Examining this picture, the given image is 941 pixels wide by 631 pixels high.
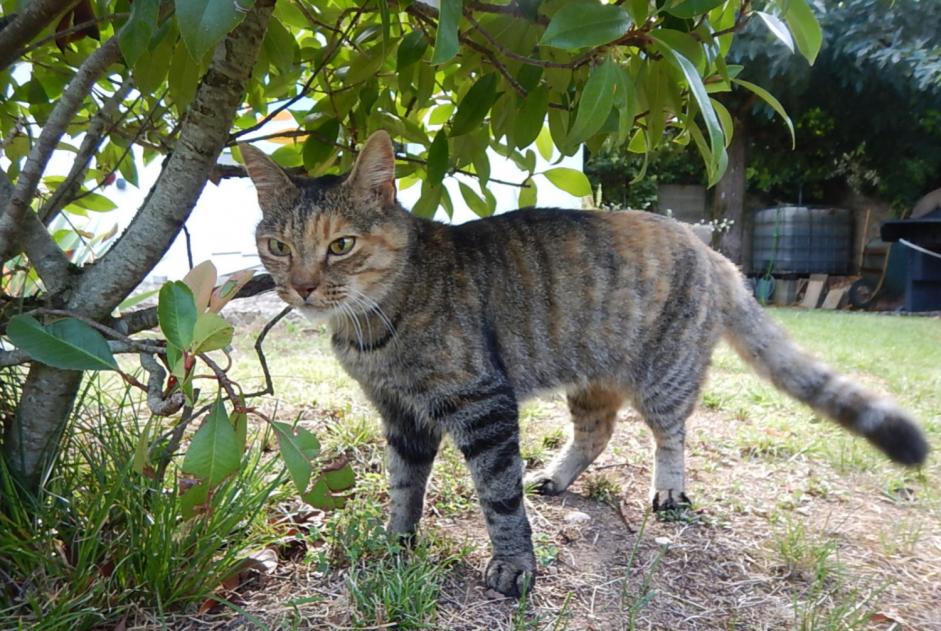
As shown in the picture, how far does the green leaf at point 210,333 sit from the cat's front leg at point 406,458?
985mm

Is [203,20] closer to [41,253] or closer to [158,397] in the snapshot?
[158,397]

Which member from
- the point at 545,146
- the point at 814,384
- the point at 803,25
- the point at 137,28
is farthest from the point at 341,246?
the point at 814,384

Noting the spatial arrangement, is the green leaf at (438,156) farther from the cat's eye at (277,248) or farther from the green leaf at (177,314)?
the green leaf at (177,314)

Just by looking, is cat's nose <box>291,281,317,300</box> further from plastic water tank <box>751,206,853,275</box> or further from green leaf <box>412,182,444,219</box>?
plastic water tank <box>751,206,853,275</box>

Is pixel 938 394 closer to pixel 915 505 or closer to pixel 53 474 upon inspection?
pixel 915 505

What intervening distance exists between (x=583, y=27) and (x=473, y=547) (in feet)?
4.59

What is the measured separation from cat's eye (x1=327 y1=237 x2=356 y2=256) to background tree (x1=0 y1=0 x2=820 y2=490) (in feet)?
0.79

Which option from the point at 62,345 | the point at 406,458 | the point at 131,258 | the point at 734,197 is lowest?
the point at 406,458

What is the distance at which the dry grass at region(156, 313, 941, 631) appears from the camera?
5.32 ft

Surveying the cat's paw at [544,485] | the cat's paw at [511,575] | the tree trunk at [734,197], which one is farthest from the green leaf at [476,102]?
the tree trunk at [734,197]

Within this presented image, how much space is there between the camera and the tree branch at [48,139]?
1.38 m

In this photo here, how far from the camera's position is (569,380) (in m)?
2.26

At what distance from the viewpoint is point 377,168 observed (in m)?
1.89

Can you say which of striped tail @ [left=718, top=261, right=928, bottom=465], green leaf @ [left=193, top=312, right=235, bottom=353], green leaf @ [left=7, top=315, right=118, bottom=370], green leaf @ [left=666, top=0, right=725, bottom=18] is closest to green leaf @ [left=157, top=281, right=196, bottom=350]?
green leaf @ [left=193, top=312, right=235, bottom=353]
